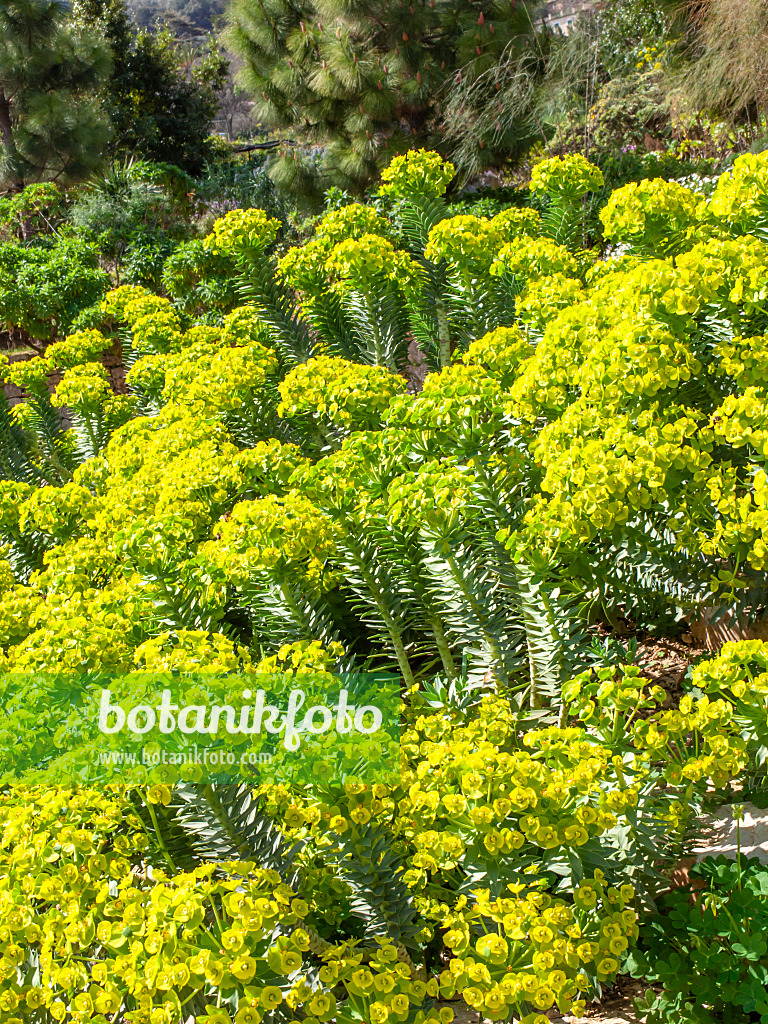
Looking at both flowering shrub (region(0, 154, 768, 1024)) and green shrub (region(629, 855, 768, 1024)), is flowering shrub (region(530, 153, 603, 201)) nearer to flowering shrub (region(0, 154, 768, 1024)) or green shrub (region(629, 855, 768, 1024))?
flowering shrub (region(0, 154, 768, 1024))

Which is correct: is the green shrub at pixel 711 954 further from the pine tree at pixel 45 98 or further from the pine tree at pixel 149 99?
the pine tree at pixel 149 99

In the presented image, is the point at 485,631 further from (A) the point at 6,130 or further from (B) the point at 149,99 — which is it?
(B) the point at 149,99

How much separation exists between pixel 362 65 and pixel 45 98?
5.91 meters

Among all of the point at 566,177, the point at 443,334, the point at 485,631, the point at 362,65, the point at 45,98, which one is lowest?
the point at 485,631

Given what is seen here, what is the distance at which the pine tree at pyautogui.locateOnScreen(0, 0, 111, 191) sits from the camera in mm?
12188

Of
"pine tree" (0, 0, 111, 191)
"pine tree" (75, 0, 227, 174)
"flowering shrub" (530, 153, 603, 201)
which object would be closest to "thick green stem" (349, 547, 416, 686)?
"flowering shrub" (530, 153, 603, 201)

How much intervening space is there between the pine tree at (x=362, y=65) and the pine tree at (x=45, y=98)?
131 inches

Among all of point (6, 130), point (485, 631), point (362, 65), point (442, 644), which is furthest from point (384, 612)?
point (6, 130)

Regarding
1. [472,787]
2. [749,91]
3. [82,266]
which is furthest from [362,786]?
[749,91]

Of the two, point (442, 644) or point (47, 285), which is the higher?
point (47, 285)

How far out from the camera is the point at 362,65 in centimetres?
972

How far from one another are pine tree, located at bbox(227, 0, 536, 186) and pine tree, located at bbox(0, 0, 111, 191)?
3320 mm

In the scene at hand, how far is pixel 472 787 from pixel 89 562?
206cm

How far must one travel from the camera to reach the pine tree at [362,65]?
30.9ft
